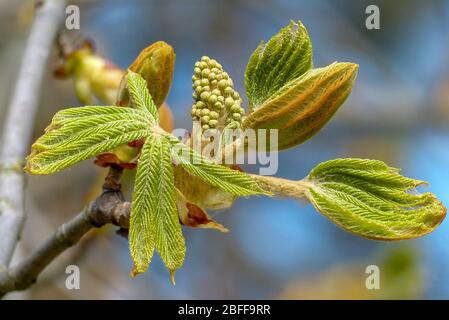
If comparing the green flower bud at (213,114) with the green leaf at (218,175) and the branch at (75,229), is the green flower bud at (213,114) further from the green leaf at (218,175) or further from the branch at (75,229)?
the branch at (75,229)

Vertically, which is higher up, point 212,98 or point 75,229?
point 212,98

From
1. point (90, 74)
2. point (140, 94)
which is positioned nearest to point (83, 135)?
point (140, 94)

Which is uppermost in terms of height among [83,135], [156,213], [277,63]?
[277,63]

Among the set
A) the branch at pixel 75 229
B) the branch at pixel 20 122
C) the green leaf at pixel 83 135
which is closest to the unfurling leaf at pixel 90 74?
the branch at pixel 20 122

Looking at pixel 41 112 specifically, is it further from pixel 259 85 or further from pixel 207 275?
pixel 259 85

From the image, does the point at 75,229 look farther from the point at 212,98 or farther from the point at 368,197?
the point at 368,197
